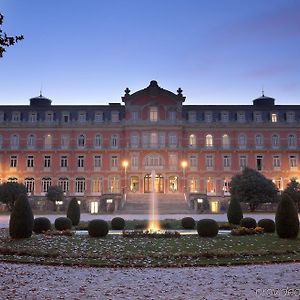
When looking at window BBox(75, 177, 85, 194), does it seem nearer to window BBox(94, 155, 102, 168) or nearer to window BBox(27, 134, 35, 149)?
window BBox(94, 155, 102, 168)

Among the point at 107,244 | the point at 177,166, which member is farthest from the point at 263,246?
the point at 177,166

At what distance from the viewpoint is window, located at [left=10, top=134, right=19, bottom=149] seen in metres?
53.2

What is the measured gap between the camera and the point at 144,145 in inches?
2047

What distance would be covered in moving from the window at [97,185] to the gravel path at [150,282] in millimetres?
40600

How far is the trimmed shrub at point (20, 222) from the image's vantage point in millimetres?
16844

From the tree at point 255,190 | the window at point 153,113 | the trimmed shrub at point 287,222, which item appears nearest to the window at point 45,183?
the window at point 153,113

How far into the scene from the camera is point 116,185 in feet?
171

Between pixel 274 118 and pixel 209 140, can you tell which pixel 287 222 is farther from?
pixel 274 118

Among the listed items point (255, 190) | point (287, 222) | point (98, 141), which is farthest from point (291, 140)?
point (287, 222)

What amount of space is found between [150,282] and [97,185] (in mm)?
43430

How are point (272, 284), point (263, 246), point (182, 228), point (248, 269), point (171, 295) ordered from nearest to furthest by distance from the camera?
point (171, 295), point (272, 284), point (248, 269), point (263, 246), point (182, 228)

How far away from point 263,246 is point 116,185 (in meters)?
37.8

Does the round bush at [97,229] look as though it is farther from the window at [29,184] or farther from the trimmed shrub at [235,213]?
the window at [29,184]

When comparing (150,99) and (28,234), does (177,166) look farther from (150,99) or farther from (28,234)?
(28,234)
